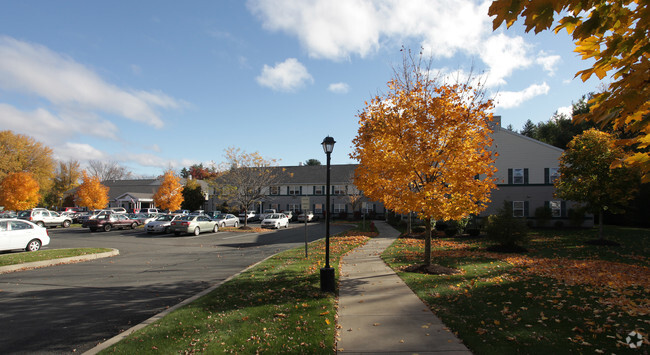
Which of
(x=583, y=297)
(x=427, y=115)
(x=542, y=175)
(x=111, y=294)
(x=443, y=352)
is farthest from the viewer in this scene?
(x=542, y=175)

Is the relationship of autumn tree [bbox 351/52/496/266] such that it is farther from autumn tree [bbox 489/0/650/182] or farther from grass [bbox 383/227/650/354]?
autumn tree [bbox 489/0/650/182]

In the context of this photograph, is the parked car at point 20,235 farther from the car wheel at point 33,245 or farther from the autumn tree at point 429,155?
the autumn tree at point 429,155

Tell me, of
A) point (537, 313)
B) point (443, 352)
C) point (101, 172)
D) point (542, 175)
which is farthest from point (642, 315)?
point (101, 172)

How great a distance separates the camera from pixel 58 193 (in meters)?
64.1

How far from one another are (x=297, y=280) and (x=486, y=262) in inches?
281

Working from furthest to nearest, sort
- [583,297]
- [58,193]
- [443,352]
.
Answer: [58,193] → [583,297] → [443,352]

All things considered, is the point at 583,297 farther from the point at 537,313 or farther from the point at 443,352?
the point at 443,352

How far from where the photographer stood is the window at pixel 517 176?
1187 inches

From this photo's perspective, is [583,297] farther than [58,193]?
No

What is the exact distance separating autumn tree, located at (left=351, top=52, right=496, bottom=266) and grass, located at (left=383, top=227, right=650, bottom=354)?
84.6 inches

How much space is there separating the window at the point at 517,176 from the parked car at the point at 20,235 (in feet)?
108

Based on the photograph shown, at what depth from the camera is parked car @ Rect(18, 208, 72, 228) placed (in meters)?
30.3

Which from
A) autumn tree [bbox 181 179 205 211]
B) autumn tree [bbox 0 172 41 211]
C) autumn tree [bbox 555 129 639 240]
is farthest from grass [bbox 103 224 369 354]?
autumn tree [bbox 181 179 205 211]

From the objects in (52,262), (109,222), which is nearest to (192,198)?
(109,222)
